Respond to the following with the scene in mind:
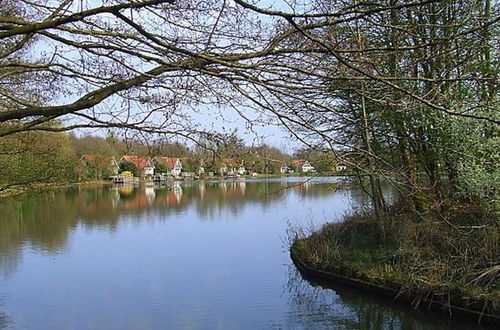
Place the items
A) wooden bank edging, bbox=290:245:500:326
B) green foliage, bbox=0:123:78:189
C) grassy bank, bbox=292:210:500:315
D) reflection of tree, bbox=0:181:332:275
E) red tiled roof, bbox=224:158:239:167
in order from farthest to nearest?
reflection of tree, bbox=0:181:332:275 < green foliage, bbox=0:123:78:189 < grassy bank, bbox=292:210:500:315 < wooden bank edging, bbox=290:245:500:326 < red tiled roof, bbox=224:158:239:167

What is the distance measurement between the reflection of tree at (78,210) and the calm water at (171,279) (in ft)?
0.26

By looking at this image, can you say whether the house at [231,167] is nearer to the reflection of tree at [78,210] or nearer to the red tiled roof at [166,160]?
the red tiled roof at [166,160]

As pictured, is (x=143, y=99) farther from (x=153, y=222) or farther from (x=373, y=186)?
(x=153, y=222)

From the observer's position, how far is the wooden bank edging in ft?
21.9

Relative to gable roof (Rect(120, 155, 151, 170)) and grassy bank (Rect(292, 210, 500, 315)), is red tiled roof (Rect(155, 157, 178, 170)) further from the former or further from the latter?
grassy bank (Rect(292, 210, 500, 315))

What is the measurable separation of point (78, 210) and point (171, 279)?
13995mm

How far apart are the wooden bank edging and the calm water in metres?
0.14

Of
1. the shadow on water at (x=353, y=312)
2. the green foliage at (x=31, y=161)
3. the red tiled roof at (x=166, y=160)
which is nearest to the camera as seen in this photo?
the red tiled roof at (x=166, y=160)

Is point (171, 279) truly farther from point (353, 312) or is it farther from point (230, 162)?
point (230, 162)

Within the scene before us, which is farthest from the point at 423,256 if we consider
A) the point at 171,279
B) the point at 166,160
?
the point at 166,160

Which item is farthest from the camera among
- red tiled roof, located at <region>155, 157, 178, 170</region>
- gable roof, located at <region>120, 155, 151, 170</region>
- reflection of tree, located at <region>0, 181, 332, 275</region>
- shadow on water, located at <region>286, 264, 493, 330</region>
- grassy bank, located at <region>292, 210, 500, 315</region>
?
reflection of tree, located at <region>0, 181, 332, 275</region>

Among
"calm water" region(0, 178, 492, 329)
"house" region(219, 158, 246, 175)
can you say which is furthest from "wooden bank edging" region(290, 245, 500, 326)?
"house" region(219, 158, 246, 175)

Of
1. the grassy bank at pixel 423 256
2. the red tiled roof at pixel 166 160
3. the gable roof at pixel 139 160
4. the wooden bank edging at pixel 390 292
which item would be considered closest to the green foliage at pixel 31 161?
the gable roof at pixel 139 160

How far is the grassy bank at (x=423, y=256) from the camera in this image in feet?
22.9
